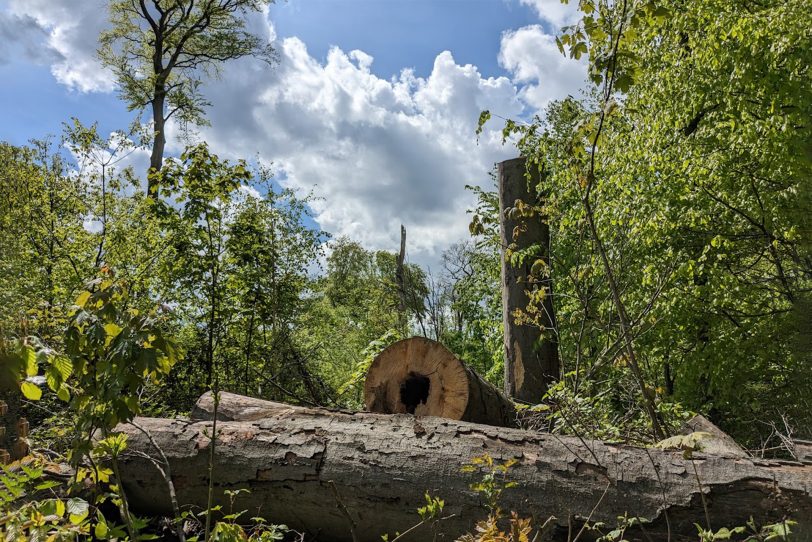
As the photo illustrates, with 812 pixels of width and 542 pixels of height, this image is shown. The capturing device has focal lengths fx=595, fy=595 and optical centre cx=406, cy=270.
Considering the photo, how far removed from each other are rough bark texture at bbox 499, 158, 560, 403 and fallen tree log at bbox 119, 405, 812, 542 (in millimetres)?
2942

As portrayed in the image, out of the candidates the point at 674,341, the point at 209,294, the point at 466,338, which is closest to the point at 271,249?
the point at 209,294

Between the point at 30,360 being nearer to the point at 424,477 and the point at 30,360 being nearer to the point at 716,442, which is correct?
the point at 424,477

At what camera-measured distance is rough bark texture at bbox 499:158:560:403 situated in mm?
6598

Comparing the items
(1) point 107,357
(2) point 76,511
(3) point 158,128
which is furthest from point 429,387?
(3) point 158,128

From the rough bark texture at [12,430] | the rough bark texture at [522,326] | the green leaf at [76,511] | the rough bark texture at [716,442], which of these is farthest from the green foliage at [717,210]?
the green leaf at [76,511]

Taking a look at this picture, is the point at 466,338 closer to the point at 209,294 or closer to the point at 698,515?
the point at 209,294

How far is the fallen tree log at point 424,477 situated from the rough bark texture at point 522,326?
2.94 meters

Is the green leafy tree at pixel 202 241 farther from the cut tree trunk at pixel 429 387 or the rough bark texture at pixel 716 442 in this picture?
the rough bark texture at pixel 716 442

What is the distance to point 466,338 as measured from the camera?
14117mm

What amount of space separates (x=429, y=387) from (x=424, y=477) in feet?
5.26

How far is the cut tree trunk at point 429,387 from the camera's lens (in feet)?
15.9

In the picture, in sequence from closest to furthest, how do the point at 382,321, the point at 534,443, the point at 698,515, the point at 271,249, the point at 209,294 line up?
the point at 698,515, the point at 534,443, the point at 209,294, the point at 271,249, the point at 382,321

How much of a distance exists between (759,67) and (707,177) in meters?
1.72

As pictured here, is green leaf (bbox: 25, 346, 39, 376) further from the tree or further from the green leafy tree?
the tree
